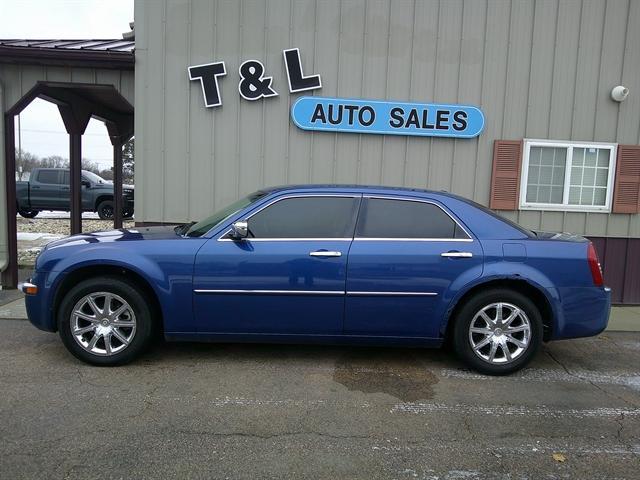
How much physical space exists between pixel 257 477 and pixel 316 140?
5.24 metres

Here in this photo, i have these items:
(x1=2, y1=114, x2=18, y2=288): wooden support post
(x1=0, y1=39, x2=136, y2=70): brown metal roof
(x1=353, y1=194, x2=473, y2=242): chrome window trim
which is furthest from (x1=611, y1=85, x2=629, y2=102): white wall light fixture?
(x1=2, y1=114, x2=18, y2=288): wooden support post

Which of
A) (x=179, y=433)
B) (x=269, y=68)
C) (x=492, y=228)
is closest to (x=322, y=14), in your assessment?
(x=269, y=68)

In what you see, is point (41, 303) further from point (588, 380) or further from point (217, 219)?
point (588, 380)

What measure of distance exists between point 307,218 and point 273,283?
0.65m

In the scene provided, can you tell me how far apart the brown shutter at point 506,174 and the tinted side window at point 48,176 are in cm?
1524

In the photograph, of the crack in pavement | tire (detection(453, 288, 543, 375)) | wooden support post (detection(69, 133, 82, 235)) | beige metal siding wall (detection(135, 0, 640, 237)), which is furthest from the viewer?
wooden support post (detection(69, 133, 82, 235))

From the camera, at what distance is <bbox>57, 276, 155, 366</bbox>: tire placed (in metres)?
4.30

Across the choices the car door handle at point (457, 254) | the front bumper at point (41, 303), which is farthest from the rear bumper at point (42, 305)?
the car door handle at point (457, 254)

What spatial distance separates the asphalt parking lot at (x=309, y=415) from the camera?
2945 mm

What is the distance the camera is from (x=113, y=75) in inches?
288

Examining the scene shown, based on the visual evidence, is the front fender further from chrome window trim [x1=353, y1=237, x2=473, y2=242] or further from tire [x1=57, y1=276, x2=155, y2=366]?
chrome window trim [x1=353, y1=237, x2=473, y2=242]

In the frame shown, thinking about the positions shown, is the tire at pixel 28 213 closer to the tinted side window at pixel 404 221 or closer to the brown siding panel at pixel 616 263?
the tinted side window at pixel 404 221

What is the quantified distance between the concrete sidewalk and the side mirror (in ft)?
10.7

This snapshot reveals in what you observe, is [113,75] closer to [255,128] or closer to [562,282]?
[255,128]
